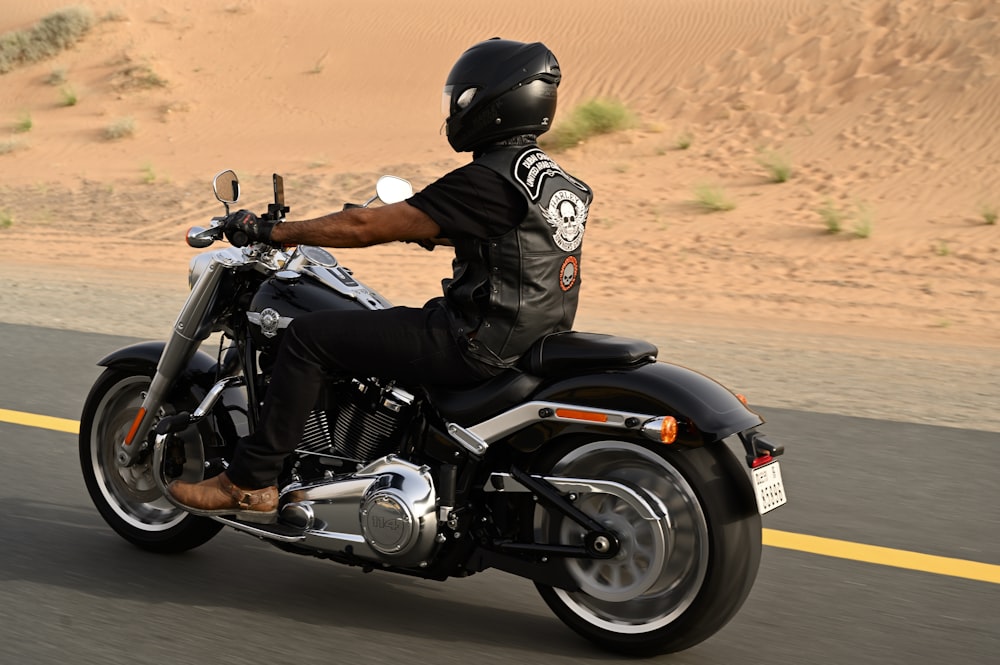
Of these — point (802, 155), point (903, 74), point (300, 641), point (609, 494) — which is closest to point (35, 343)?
point (300, 641)

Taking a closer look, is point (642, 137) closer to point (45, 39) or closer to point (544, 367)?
point (544, 367)

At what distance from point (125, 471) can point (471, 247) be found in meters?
1.96

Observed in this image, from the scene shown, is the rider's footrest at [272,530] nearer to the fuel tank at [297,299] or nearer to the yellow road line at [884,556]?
the fuel tank at [297,299]

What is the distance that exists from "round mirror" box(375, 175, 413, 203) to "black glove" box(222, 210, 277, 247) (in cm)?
41

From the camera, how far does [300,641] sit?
4.14 m

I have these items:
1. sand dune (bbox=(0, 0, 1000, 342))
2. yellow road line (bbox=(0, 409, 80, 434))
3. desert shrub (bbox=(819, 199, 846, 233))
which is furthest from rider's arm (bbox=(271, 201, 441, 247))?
desert shrub (bbox=(819, 199, 846, 233))

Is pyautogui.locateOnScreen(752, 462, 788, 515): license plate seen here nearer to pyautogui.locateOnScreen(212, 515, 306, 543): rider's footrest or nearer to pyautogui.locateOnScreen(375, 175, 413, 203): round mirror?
pyautogui.locateOnScreen(375, 175, 413, 203): round mirror

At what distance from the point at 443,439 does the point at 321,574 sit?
39.2 inches

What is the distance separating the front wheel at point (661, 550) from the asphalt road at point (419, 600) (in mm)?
134

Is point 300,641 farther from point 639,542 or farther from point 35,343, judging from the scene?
point 35,343

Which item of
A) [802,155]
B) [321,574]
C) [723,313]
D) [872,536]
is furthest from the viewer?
[802,155]

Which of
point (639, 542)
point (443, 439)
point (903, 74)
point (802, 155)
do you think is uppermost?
point (903, 74)

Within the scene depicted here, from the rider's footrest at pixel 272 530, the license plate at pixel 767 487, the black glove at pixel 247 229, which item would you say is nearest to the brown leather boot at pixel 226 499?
the rider's footrest at pixel 272 530

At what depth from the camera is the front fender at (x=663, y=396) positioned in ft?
12.5
